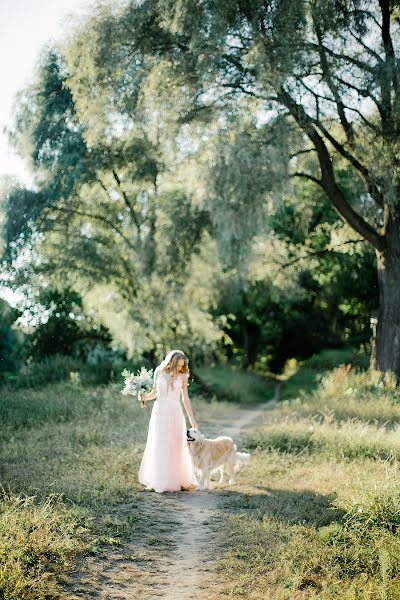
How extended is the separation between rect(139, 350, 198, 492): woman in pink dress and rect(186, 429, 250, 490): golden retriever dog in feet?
0.64

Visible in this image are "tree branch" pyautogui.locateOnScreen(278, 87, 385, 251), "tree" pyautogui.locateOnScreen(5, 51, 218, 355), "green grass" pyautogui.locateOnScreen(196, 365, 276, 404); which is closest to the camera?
"tree branch" pyautogui.locateOnScreen(278, 87, 385, 251)

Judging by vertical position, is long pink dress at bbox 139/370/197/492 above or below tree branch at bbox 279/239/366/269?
below

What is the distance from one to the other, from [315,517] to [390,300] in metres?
9.97

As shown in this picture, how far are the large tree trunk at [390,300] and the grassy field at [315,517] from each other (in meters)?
4.70

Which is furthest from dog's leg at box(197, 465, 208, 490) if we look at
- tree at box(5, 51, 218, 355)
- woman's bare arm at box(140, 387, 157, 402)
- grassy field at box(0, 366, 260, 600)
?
tree at box(5, 51, 218, 355)

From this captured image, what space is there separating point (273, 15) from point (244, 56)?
46.2 inches

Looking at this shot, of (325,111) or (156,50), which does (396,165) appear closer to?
(325,111)

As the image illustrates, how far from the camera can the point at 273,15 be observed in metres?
12.3

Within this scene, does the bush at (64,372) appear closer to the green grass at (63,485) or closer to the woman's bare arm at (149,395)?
the green grass at (63,485)

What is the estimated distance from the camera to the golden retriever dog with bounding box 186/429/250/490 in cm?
791

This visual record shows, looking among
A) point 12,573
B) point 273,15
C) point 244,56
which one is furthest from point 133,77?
point 12,573

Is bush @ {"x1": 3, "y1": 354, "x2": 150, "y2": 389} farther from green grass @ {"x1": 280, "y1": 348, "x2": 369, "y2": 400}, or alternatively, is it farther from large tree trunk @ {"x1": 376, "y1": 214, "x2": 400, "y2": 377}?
large tree trunk @ {"x1": 376, "y1": 214, "x2": 400, "y2": 377}

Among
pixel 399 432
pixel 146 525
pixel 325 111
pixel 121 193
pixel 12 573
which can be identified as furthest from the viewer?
pixel 121 193

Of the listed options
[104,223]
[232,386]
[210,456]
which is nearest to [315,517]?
[210,456]
